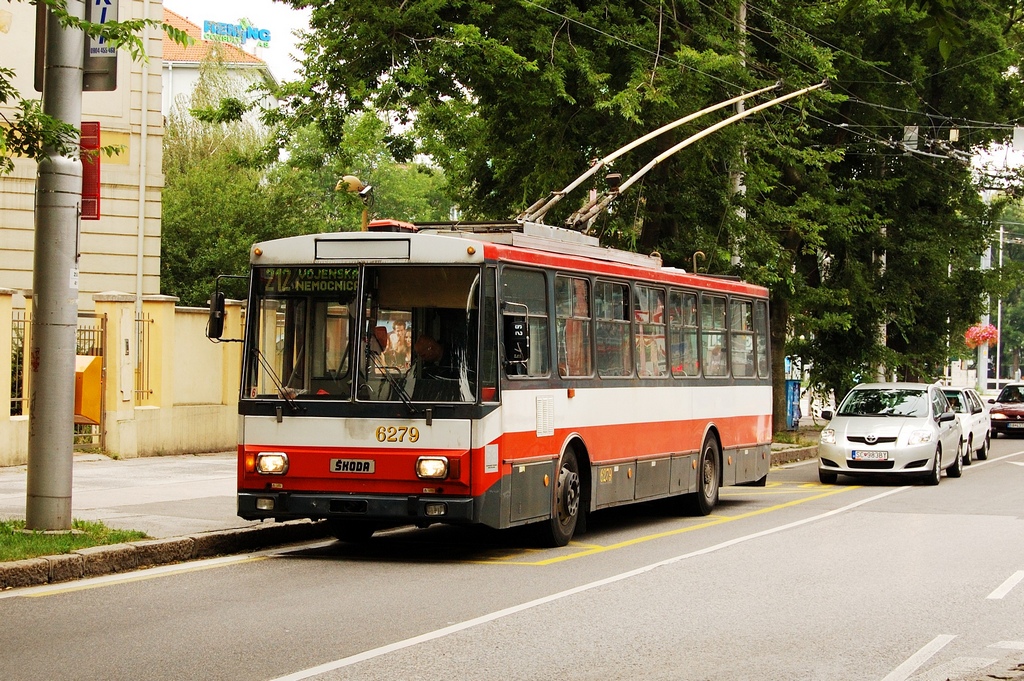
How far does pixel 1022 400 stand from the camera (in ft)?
144

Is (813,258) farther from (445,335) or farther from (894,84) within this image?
(445,335)

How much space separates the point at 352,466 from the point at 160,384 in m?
10.7

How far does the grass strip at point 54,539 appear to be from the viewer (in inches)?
418

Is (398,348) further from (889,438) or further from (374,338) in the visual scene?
(889,438)

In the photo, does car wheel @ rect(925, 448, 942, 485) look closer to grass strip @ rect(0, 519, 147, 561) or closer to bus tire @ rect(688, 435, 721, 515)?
bus tire @ rect(688, 435, 721, 515)

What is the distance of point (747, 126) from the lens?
1029 inches

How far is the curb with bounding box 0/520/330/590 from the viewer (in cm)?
1027

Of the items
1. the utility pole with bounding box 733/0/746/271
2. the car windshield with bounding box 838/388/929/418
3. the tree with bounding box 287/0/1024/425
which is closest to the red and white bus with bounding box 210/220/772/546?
the tree with bounding box 287/0/1024/425

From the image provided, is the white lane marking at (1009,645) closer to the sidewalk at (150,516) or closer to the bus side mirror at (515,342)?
the bus side mirror at (515,342)

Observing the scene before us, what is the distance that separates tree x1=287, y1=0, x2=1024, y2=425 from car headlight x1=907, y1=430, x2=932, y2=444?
5.45 m

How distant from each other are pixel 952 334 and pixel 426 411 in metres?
28.1

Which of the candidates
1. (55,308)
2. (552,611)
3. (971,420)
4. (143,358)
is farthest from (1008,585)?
(971,420)

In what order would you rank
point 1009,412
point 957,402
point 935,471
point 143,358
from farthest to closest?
1. point 1009,412
2. point 957,402
3. point 935,471
4. point 143,358

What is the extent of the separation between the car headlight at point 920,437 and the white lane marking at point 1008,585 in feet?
33.4
